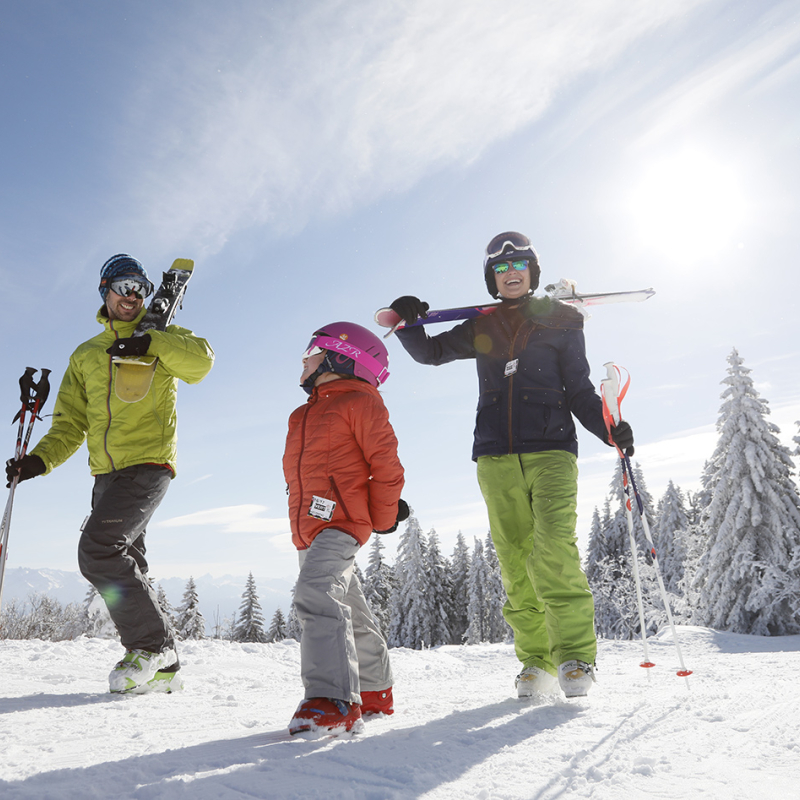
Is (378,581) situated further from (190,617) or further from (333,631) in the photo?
(333,631)

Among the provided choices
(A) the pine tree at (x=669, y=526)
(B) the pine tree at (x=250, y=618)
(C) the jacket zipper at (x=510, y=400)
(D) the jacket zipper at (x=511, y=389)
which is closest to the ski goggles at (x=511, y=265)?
(D) the jacket zipper at (x=511, y=389)

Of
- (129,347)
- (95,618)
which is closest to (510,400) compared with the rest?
(129,347)

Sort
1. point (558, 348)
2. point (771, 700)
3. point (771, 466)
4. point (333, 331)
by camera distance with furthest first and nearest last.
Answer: point (771, 466) → point (558, 348) → point (333, 331) → point (771, 700)

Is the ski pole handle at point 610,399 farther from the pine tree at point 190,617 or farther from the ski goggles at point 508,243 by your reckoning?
the pine tree at point 190,617

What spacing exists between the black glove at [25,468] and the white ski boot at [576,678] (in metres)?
3.80

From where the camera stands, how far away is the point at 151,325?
431 centimetres

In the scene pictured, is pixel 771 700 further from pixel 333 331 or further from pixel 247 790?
pixel 333 331

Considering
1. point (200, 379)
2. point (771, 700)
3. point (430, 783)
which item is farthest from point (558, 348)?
point (430, 783)

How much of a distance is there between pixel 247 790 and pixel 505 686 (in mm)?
2936

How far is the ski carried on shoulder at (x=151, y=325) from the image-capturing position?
159 inches

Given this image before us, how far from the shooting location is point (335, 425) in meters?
2.94

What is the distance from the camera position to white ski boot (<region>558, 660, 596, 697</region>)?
300 cm

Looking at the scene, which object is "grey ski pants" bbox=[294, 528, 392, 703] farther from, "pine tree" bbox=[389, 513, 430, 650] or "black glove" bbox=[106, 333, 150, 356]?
"pine tree" bbox=[389, 513, 430, 650]

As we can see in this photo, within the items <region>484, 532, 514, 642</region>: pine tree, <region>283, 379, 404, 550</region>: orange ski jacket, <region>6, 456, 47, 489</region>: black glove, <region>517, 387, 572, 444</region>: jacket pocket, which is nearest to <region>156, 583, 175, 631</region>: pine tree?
<region>6, 456, 47, 489</region>: black glove
